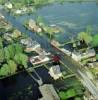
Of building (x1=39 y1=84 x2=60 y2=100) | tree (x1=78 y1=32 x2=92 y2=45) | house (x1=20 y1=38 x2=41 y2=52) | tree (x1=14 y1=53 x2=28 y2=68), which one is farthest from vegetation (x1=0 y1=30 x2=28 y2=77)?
tree (x1=78 y1=32 x2=92 y2=45)

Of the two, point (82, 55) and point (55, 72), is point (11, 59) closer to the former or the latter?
point (55, 72)

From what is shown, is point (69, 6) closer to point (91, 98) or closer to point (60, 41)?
point (60, 41)

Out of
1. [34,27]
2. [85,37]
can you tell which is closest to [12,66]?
[85,37]

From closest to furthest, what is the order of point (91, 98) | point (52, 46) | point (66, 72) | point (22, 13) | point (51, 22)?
point (91, 98) < point (66, 72) < point (52, 46) < point (51, 22) < point (22, 13)

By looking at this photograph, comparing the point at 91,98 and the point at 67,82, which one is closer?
the point at 91,98

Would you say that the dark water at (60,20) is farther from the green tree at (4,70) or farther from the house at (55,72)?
the green tree at (4,70)

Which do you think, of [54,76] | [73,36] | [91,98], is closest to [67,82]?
[54,76]
